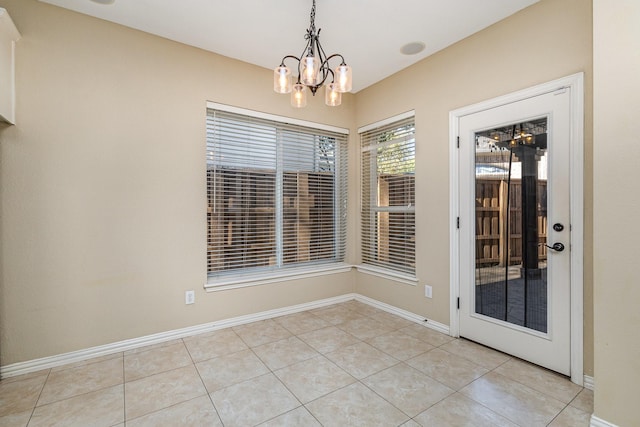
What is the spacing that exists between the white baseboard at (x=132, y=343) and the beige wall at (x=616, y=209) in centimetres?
268

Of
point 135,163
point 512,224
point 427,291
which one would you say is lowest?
point 427,291

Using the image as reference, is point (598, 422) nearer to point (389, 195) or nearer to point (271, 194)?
point (389, 195)

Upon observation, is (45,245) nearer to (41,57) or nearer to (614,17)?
(41,57)

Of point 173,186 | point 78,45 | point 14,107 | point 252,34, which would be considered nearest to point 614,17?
point 252,34

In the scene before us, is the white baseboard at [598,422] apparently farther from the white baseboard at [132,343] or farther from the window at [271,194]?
the window at [271,194]

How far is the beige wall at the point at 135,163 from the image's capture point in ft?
7.32

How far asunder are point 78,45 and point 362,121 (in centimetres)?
297

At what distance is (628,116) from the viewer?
1566mm

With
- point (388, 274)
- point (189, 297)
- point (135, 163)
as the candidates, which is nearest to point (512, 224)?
point (388, 274)

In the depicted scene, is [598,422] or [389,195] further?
[389,195]

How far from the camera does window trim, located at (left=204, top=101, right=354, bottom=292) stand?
10.1 feet

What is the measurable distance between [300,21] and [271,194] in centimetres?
173

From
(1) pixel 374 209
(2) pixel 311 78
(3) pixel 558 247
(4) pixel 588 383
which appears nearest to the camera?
(2) pixel 311 78

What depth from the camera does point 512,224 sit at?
8.14ft
